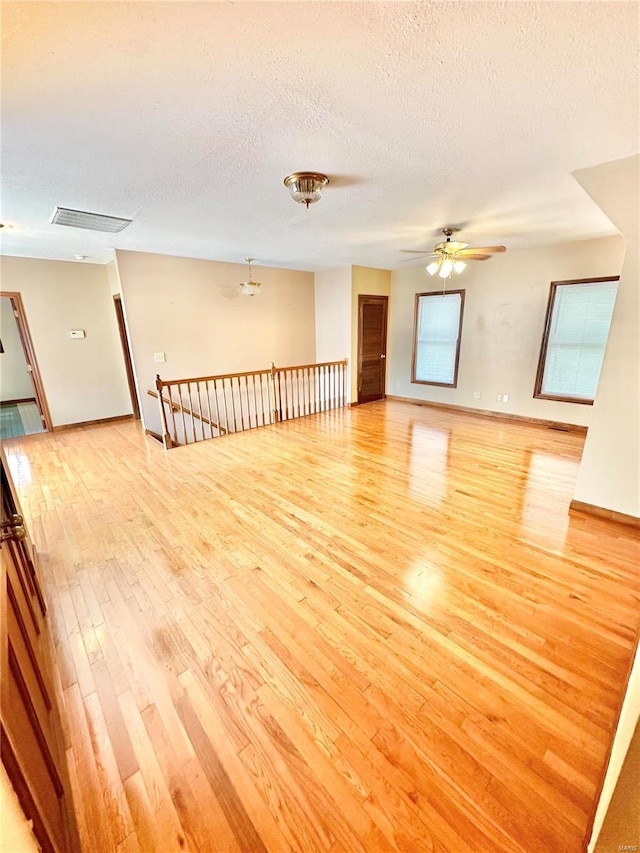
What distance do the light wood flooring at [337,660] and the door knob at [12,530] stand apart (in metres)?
0.79

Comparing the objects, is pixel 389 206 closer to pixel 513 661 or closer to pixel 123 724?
pixel 513 661

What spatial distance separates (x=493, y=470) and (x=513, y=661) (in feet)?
7.94

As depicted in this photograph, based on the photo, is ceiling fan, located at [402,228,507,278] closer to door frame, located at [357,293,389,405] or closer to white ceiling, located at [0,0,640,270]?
white ceiling, located at [0,0,640,270]

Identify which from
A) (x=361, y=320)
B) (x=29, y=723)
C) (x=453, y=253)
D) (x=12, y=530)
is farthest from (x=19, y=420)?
(x=453, y=253)

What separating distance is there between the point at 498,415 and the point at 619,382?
335 cm

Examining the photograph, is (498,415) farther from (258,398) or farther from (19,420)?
(19,420)

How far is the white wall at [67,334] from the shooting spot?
4.97m

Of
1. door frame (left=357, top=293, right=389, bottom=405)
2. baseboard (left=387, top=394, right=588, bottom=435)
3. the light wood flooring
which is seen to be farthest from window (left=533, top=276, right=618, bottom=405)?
door frame (left=357, top=293, right=389, bottom=405)

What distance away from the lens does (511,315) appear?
5.41m

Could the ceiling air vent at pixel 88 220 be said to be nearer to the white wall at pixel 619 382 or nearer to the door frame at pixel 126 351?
the door frame at pixel 126 351

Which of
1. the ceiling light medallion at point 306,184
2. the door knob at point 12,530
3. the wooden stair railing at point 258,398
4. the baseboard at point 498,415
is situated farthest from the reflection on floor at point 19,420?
the baseboard at point 498,415

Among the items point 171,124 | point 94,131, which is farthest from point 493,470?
point 94,131

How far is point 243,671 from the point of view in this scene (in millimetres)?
1624

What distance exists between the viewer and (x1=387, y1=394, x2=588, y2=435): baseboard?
506cm
